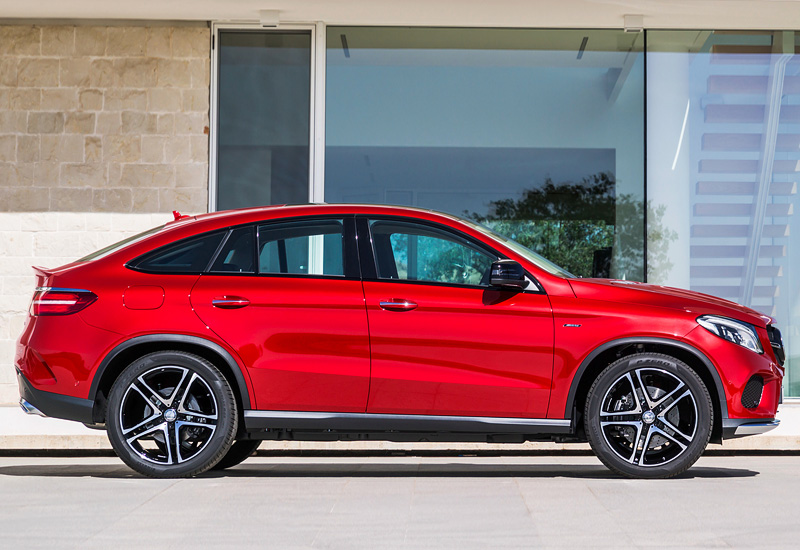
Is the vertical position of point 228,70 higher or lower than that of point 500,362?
higher

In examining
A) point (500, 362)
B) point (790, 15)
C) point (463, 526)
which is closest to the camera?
point (463, 526)

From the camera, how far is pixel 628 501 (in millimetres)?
5750

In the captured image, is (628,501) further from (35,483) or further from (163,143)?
(163,143)

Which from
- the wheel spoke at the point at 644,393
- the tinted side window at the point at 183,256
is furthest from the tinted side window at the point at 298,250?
the wheel spoke at the point at 644,393

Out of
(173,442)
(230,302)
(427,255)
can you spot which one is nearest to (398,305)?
(427,255)

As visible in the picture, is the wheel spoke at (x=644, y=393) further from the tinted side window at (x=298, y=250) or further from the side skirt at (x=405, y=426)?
the tinted side window at (x=298, y=250)

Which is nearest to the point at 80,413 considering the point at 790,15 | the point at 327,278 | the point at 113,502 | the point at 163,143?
the point at 113,502

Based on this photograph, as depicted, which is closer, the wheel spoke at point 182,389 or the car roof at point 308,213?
the wheel spoke at point 182,389

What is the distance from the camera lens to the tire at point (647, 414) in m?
6.44

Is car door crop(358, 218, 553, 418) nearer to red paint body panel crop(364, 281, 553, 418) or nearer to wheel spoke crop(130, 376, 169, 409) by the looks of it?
red paint body panel crop(364, 281, 553, 418)

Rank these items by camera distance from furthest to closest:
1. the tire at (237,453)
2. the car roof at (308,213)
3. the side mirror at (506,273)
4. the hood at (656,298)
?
the tire at (237,453), the car roof at (308,213), the hood at (656,298), the side mirror at (506,273)

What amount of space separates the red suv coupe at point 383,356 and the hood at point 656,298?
0.05ft

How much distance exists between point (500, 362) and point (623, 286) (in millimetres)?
922

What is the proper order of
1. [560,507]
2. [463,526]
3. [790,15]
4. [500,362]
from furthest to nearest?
[790,15] < [500,362] < [560,507] < [463,526]
